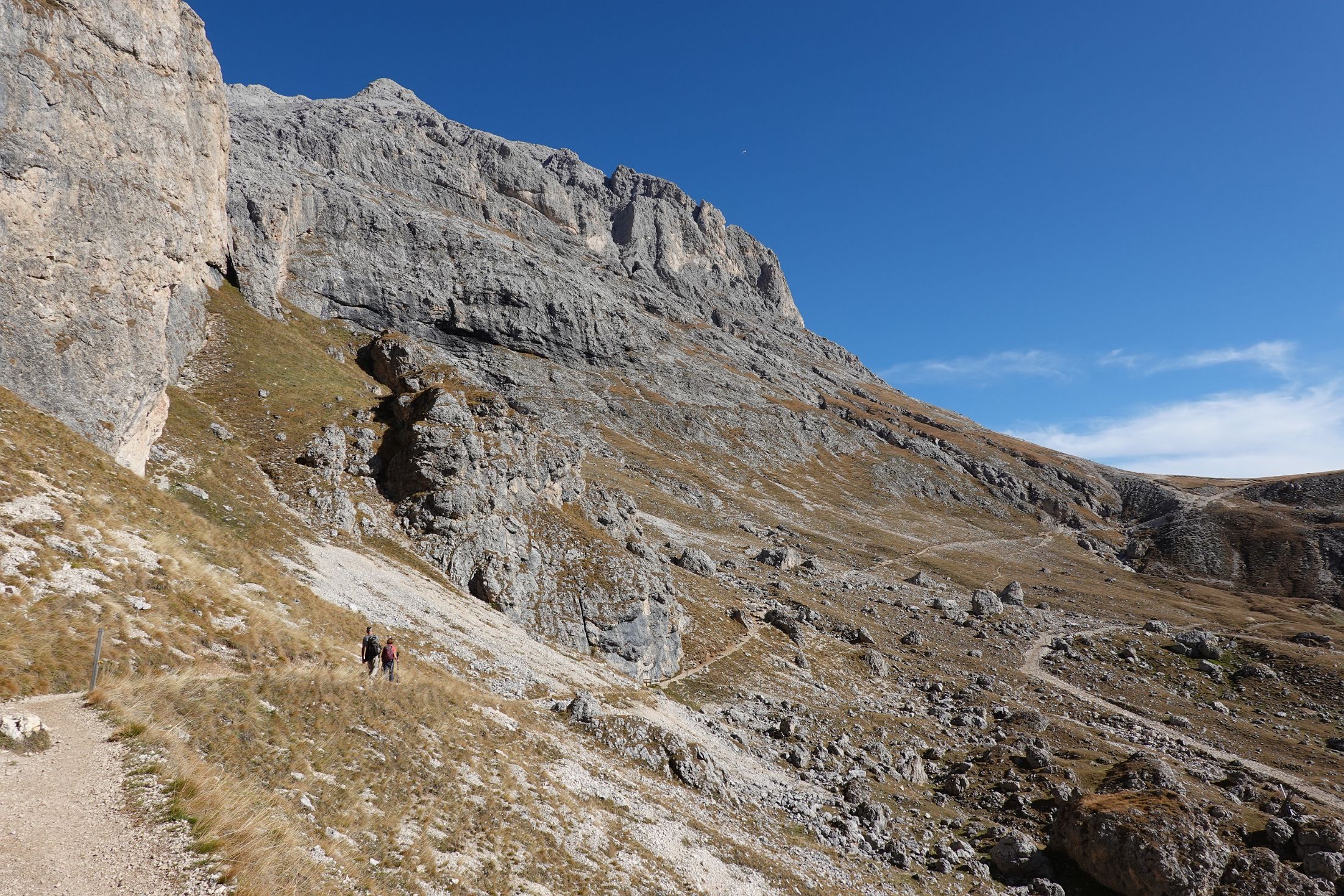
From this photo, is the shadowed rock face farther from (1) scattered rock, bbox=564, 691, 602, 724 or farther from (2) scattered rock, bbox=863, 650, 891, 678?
(1) scattered rock, bbox=564, 691, 602, 724

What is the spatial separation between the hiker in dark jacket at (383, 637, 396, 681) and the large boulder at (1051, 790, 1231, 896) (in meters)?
37.1

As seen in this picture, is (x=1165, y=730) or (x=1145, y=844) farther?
(x=1165, y=730)

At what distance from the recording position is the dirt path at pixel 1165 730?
47406mm

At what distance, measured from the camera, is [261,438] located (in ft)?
158

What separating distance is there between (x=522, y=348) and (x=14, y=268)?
12357 centimetres

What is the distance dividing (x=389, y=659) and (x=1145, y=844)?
125 ft

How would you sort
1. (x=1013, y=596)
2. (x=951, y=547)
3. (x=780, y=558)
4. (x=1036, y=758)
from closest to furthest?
1. (x=1036, y=758)
2. (x=780, y=558)
3. (x=1013, y=596)
4. (x=951, y=547)

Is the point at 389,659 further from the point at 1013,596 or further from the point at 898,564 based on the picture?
the point at 1013,596

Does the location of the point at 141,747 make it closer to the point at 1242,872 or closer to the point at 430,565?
the point at 430,565

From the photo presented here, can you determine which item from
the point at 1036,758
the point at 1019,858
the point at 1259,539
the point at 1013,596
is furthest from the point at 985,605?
the point at 1259,539

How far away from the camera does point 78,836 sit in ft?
30.6

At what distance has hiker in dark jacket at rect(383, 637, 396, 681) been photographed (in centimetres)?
2319

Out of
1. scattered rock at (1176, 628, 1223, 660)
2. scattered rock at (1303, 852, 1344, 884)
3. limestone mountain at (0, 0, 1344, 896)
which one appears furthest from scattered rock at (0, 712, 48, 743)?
scattered rock at (1176, 628, 1223, 660)

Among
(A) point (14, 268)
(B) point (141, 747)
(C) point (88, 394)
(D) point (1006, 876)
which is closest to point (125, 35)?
(A) point (14, 268)
